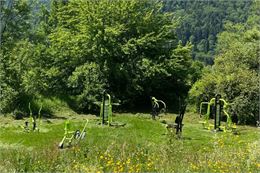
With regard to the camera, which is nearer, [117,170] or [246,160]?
[117,170]

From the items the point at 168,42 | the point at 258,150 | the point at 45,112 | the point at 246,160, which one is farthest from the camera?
the point at 168,42

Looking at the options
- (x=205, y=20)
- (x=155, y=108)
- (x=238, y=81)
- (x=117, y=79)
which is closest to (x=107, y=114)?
(x=155, y=108)

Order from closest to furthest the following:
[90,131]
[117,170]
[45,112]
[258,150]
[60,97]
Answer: [117,170] → [258,150] → [90,131] → [45,112] → [60,97]

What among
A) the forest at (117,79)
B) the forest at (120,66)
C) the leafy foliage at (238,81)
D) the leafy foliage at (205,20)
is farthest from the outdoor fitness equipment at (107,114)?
the leafy foliage at (205,20)

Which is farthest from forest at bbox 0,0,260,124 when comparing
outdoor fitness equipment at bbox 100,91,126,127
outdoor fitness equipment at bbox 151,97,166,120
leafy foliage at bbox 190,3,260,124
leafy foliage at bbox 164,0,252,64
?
leafy foliage at bbox 164,0,252,64

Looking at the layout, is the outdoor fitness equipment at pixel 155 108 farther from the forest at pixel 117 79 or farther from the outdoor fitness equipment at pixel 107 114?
the outdoor fitness equipment at pixel 107 114

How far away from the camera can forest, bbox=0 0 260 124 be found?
27.3m

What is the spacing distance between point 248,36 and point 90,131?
53.8ft

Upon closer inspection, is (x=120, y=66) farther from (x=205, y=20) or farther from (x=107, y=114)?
(x=205, y=20)

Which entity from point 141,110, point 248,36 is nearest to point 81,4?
point 141,110

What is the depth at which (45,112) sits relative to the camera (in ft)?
91.2

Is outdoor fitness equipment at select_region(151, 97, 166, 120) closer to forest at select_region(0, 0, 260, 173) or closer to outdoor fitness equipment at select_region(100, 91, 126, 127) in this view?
forest at select_region(0, 0, 260, 173)

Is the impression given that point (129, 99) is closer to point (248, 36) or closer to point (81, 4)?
point (81, 4)

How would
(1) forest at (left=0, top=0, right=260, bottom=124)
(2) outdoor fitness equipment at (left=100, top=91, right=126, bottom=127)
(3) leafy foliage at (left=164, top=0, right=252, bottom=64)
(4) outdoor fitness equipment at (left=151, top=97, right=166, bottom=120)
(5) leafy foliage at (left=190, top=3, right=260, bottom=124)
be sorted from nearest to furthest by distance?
(2) outdoor fitness equipment at (left=100, top=91, right=126, bottom=127) → (5) leafy foliage at (left=190, top=3, right=260, bottom=124) → (4) outdoor fitness equipment at (left=151, top=97, right=166, bottom=120) → (1) forest at (left=0, top=0, right=260, bottom=124) → (3) leafy foliage at (left=164, top=0, right=252, bottom=64)
